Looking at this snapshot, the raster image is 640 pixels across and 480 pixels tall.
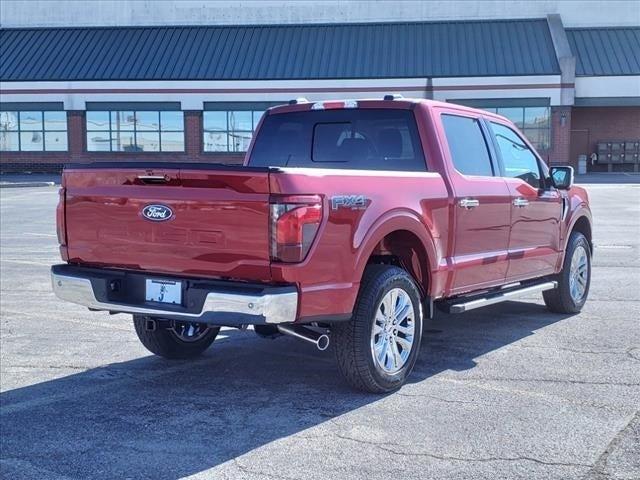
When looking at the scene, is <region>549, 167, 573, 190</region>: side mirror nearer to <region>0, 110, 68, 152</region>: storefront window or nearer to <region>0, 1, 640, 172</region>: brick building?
<region>0, 1, 640, 172</region>: brick building

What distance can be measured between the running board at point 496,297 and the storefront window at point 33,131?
38.1 metres

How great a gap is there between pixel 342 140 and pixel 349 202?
1.74 metres

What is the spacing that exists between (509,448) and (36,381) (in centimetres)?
364

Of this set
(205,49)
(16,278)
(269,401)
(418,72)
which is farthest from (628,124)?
(269,401)

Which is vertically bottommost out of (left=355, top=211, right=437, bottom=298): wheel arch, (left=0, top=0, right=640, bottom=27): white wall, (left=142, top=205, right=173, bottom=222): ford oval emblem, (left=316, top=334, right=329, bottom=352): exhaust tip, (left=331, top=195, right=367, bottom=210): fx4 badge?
(left=316, top=334, right=329, bottom=352): exhaust tip

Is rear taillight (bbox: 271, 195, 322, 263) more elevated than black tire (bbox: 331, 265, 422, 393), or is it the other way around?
rear taillight (bbox: 271, 195, 322, 263)

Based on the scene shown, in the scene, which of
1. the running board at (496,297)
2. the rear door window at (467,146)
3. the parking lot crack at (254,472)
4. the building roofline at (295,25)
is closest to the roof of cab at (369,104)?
the rear door window at (467,146)

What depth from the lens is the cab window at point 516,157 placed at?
24.8 feet

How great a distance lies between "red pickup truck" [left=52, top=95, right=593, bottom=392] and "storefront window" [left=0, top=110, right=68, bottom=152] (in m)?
37.8

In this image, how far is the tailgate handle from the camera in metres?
5.25

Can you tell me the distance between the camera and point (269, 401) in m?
5.62

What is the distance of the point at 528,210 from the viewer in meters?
7.64

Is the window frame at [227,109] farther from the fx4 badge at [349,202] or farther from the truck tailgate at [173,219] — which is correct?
the fx4 badge at [349,202]

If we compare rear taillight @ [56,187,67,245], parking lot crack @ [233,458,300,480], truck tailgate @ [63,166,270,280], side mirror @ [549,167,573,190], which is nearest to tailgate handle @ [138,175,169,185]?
truck tailgate @ [63,166,270,280]
